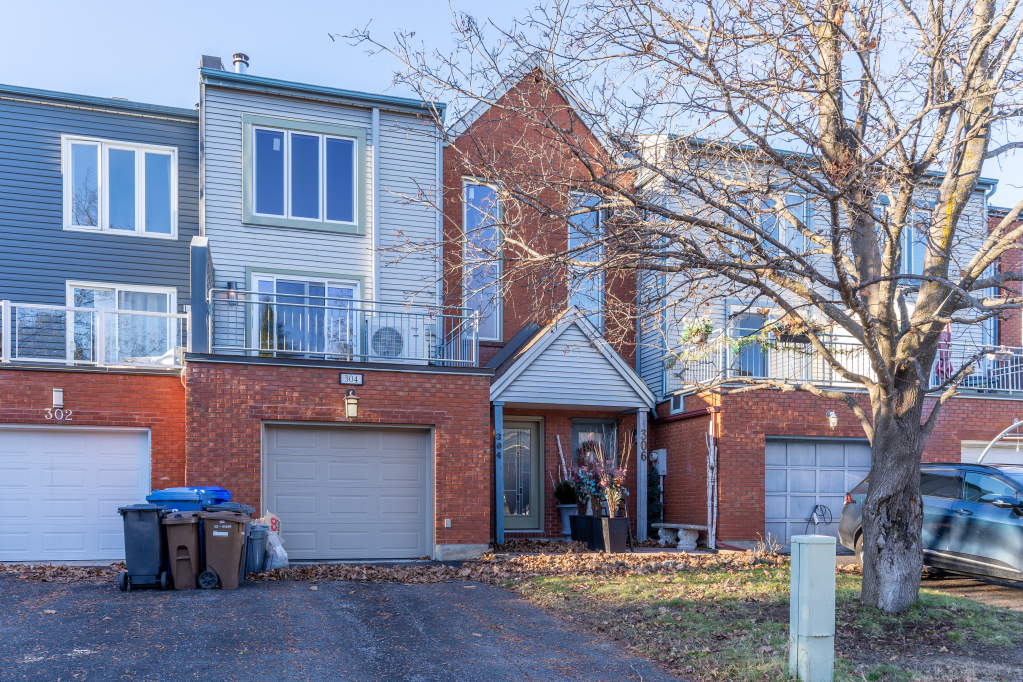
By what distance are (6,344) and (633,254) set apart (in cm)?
990

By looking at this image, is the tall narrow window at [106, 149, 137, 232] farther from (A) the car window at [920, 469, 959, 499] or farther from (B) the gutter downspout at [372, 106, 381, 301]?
(A) the car window at [920, 469, 959, 499]

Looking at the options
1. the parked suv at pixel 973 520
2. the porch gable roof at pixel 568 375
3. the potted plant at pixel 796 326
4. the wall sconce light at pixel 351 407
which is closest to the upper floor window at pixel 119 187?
the wall sconce light at pixel 351 407

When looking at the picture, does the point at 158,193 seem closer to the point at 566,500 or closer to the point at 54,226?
the point at 54,226

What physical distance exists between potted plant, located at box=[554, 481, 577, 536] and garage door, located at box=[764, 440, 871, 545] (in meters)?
3.47

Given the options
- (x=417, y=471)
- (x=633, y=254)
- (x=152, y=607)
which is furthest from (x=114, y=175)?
(x=633, y=254)

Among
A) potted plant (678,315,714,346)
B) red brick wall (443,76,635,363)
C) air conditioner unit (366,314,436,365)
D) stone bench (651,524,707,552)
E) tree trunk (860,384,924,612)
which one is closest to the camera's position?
red brick wall (443,76,635,363)

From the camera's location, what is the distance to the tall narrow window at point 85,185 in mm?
15078

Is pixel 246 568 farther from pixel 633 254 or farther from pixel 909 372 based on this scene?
pixel 909 372

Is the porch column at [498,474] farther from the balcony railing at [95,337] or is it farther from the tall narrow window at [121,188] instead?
the tall narrow window at [121,188]

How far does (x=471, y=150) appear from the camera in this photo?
53.6 ft

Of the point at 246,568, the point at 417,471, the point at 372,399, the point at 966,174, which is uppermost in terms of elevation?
the point at 966,174

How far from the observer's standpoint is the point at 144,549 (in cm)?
1019

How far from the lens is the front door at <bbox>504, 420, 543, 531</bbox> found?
54.0ft

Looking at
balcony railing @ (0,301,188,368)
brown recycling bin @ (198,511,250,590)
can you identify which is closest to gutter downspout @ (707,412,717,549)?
brown recycling bin @ (198,511,250,590)
